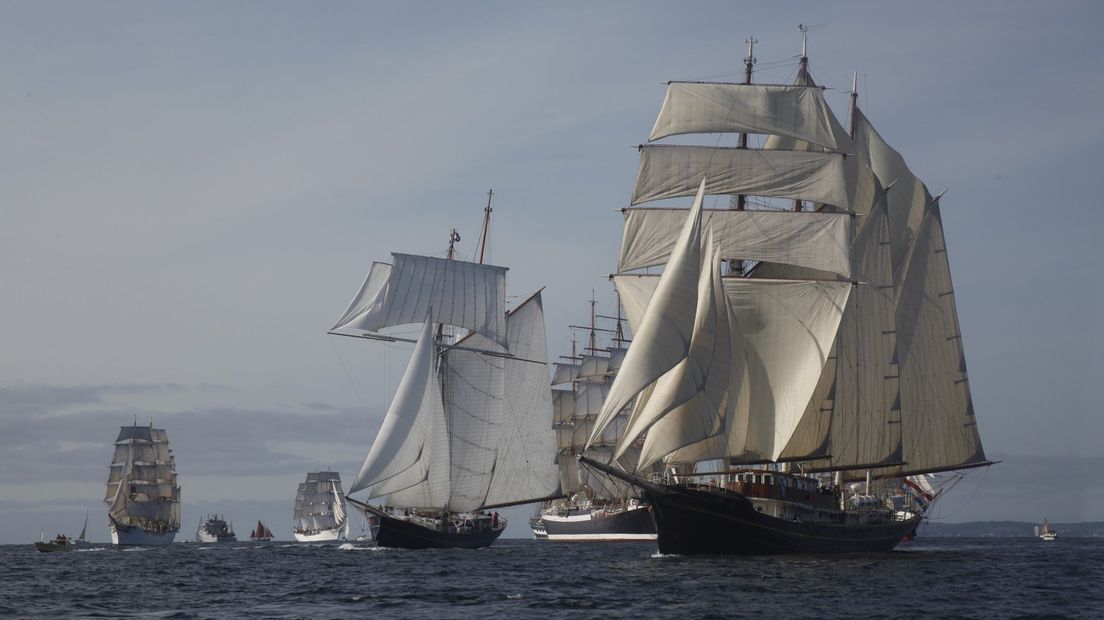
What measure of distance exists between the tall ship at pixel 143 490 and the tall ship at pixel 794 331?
120120 millimetres

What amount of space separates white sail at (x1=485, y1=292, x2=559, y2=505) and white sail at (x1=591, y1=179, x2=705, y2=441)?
3570 cm

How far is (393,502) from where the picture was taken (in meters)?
94.2

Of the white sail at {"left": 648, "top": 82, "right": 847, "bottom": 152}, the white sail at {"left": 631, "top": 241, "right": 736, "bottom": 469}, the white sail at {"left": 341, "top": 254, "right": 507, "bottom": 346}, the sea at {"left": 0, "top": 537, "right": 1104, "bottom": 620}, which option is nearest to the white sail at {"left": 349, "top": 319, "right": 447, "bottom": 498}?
the white sail at {"left": 341, "top": 254, "right": 507, "bottom": 346}

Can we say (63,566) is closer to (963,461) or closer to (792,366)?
(792,366)

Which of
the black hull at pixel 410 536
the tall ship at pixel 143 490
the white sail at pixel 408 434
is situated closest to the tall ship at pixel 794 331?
the white sail at pixel 408 434

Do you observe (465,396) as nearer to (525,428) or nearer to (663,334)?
(525,428)

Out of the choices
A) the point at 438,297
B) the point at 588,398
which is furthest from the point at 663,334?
the point at 588,398

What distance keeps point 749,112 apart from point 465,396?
30.4m

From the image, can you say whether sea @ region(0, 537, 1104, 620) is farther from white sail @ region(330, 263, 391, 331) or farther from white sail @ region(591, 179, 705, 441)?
white sail @ region(330, 263, 391, 331)

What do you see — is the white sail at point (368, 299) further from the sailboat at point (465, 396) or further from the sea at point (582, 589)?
the sea at point (582, 589)

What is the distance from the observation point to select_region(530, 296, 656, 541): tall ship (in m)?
133

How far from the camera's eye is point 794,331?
Answer: 7862 centimetres

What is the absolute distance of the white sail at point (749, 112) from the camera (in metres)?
84.4

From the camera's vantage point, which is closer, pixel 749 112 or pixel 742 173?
pixel 742 173
